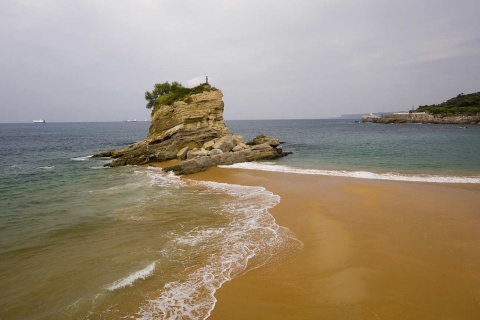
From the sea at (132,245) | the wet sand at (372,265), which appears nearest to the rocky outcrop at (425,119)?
the sea at (132,245)

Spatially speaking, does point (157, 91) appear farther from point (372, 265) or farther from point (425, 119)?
point (425, 119)

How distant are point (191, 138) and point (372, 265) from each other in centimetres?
2941

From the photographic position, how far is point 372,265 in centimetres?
791

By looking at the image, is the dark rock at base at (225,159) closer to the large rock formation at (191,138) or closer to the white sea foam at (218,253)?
the large rock formation at (191,138)

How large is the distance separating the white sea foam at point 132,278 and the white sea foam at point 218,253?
844 millimetres

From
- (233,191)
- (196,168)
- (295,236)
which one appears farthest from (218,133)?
(295,236)

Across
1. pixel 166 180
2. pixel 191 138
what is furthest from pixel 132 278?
pixel 191 138

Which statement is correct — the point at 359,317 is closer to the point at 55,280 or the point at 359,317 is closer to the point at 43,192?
the point at 55,280

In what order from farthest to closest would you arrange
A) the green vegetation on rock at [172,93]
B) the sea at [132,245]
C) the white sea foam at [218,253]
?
the green vegetation on rock at [172,93], the sea at [132,245], the white sea foam at [218,253]

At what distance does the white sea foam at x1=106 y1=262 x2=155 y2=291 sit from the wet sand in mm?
2252

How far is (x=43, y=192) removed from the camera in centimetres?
1861

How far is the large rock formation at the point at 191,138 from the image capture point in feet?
106

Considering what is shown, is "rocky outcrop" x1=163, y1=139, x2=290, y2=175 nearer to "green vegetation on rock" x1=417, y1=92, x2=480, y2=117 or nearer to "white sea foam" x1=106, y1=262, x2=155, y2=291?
"white sea foam" x1=106, y1=262, x2=155, y2=291

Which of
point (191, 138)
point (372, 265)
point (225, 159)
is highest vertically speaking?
point (191, 138)
